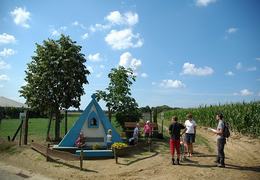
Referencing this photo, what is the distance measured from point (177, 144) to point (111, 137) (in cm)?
572

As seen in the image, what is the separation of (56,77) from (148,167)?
11681 millimetres

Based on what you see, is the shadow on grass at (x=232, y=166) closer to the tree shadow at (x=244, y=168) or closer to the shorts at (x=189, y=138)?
the tree shadow at (x=244, y=168)

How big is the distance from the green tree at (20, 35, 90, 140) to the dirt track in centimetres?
624

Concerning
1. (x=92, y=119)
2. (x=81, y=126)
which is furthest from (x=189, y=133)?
(x=81, y=126)

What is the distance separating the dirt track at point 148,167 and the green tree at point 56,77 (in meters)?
6.24

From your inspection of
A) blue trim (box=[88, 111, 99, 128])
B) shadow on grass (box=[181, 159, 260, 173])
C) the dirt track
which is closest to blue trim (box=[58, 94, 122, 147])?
blue trim (box=[88, 111, 99, 128])

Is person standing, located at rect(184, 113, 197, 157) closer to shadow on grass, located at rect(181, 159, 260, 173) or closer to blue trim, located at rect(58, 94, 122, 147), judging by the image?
shadow on grass, located at rect(181, 159, 260, 173)

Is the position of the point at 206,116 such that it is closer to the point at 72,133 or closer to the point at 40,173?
the point at 72,133

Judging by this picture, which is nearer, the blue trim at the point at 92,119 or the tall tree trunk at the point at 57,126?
the blue trim at the point at 92,119

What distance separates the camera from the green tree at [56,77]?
2286 centimetres

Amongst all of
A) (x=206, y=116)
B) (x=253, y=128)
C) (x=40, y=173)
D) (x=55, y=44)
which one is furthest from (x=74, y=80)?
(x=206, y=116)

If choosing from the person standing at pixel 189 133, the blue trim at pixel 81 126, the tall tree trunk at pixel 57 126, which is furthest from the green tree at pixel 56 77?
the person standing at pixel 189 133

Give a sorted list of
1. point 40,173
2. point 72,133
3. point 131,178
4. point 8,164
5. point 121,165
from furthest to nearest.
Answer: point 72,133, point 8,164, point 121,165, point 40,173, point 131,178

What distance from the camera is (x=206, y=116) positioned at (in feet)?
134
